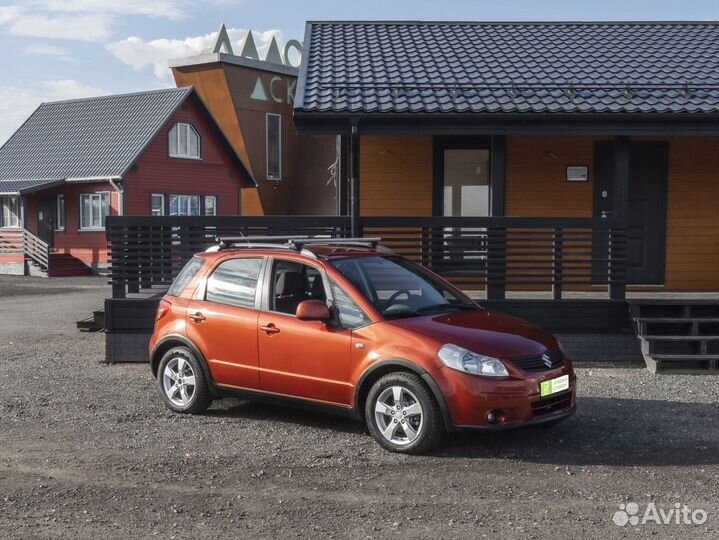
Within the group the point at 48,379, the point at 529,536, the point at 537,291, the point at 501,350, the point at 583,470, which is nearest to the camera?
the point at 529,536

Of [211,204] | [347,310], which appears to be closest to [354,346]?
[347,310]

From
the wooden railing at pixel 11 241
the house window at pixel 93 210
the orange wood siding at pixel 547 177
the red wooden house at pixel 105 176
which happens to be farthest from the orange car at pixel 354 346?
the wooden railing at pixel 11 241

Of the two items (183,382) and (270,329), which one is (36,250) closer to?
(183,382)

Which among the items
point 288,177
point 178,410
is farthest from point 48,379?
point 288,177

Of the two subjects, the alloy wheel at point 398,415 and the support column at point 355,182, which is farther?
the support column at point 355,182

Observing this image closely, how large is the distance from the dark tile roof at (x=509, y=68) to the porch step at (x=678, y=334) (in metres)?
2.56

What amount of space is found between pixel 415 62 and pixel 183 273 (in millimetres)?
6706

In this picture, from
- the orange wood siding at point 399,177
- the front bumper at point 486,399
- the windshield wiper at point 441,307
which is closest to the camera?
the front bumper at point 486,399

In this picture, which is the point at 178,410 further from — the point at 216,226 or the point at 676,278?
the point at 676,278

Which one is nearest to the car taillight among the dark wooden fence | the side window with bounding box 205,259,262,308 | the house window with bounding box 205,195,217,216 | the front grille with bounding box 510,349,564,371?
the side window with bounding box 205,259,262,308

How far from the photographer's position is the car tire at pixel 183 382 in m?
8.19

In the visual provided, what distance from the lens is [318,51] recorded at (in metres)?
14.5

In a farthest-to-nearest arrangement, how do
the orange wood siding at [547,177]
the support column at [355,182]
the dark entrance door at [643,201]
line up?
1. the orange wood siding at [547,177]
2. the dark entrance door at [643,201]
3. the support column at [355,182]

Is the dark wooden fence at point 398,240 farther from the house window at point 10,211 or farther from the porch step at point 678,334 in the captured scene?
the house window at point 10,211
